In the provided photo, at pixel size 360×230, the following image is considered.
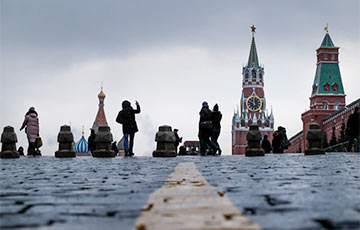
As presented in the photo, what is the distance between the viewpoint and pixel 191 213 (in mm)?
3592

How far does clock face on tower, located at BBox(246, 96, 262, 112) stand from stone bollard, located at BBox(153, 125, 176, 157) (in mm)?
114667

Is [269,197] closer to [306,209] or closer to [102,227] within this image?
[306,209]

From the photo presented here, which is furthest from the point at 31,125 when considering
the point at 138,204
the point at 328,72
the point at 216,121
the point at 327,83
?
the point at 328,72

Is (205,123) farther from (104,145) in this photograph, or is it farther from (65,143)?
(65,143)

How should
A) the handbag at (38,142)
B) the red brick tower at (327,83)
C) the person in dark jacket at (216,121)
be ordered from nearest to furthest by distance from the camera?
the person in dark jacket at (216,121) → the handbag at (38,142) → the red brick tower at (327,83)

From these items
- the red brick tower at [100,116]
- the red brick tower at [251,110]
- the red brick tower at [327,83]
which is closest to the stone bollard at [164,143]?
the red brick tower at [327,83]

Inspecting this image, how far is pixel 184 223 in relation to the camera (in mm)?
3205

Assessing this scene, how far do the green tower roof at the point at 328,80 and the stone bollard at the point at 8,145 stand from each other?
244 ft

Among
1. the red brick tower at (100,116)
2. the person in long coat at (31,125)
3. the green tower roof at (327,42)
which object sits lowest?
the person in long coat at (31,125)

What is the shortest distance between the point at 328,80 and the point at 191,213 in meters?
89.6

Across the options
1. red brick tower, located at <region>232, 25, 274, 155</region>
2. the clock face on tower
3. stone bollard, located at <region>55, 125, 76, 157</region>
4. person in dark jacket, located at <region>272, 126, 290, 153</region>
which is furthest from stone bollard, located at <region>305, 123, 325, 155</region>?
the clock face on tower

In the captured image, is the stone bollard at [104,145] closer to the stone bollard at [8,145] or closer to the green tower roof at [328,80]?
the stone bollard at [8,145]

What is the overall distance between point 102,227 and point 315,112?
85.8 metres

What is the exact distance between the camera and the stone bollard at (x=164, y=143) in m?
19.8
